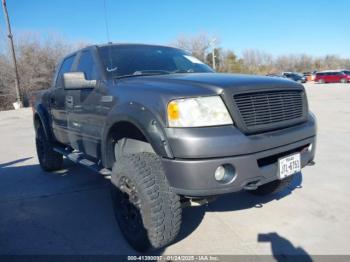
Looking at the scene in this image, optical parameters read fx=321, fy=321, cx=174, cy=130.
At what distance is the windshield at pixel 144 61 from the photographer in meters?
3.45

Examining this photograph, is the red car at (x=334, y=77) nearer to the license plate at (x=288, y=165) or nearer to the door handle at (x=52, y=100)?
the door handle at (x=52, y=100)

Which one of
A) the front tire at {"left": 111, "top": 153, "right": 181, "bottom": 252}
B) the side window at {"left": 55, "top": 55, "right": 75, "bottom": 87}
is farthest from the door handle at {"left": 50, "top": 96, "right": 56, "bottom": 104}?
the front tire at {"left": 111, "top": 153, "right": 181, "bottom": 252}

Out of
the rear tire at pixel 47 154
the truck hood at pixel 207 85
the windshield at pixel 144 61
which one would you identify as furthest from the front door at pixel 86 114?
the rear tire at pixel 47 154

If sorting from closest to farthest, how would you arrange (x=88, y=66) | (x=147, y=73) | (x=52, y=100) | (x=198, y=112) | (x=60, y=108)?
(x=198, y=112) < (x=147, y=73) < (x=88, y=66) < (x=60, y=108) < (x=52, y=100)

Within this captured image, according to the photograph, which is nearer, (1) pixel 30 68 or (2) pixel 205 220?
(2) pixel 205 220

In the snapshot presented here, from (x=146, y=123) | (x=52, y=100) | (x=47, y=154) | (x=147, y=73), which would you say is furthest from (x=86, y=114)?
(x=47, y=154)

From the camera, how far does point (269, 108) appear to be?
266 cm

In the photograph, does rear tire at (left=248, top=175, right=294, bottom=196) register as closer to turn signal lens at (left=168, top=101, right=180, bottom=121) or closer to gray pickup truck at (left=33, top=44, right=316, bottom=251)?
gray pickup truck at (left=33, top=44, right=316, bottom=251)

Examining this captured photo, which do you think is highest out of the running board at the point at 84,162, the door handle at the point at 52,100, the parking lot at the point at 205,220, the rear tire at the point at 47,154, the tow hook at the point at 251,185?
the door handle at the point at 52,100

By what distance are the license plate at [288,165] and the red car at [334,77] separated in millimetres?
38171

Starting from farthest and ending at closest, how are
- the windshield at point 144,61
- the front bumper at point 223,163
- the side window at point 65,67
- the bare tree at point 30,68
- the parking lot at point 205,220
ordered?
1. the bare tree at point 30,68
2. the side window at point 65,67
3. the windshield at point 144,61
4. the parking lot at point 205,220
5. the front bumper at point 223,163

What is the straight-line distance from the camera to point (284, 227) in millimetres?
3035

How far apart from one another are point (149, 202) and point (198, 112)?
2.58 feet

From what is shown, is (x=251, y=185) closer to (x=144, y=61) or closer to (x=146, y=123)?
(x=146, y=123)
